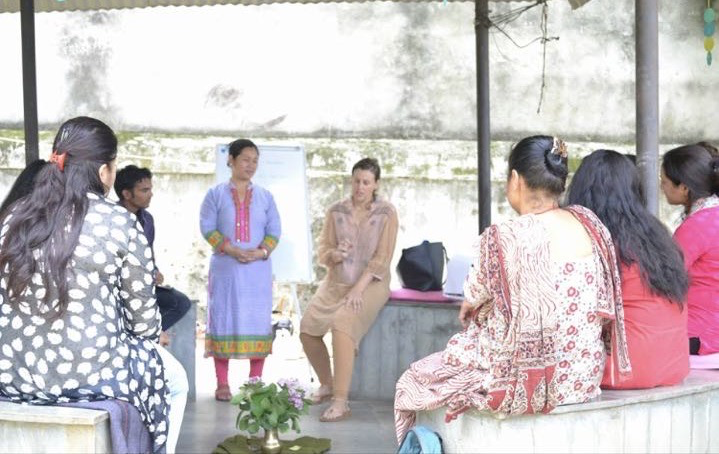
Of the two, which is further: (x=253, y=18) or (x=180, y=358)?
(x=253, y=18)

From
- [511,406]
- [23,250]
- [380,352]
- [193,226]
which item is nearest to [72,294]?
[23,250]

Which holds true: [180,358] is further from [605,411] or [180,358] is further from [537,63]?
[537,63]

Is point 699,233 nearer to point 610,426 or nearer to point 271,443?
point 610,426

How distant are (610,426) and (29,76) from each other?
13.0 ft

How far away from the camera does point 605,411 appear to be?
3969 mm

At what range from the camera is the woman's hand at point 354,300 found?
6605 millimetres

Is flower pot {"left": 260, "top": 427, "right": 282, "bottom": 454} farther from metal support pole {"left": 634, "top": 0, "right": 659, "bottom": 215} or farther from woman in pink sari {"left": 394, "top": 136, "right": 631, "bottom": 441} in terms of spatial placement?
metal support pole {"left": 634, "top": 0, "right": 659, "bottom": 215}

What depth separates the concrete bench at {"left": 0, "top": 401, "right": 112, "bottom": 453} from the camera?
371cm

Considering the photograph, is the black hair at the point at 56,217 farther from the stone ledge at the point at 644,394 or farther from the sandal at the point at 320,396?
the sandal at the point at 320,396

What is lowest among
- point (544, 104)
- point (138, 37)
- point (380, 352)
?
point (380, 352)

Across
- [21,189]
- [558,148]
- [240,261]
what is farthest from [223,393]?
[558,148]

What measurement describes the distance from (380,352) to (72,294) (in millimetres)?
3441

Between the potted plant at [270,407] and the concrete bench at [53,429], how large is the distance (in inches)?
58.4

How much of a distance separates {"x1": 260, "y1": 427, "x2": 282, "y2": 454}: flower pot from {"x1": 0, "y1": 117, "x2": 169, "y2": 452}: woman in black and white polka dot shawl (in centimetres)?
155
